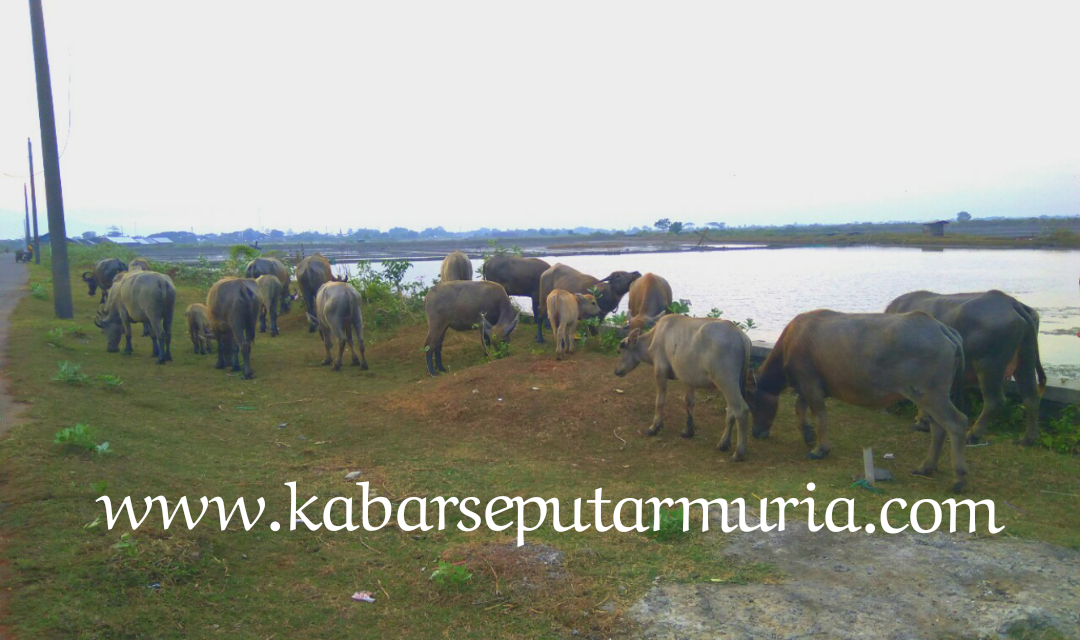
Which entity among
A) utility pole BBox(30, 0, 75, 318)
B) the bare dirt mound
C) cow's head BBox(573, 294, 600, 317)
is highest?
utility pole BBox(30, 0, 75, 318)

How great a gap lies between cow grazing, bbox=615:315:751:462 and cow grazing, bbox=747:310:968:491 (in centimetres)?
39

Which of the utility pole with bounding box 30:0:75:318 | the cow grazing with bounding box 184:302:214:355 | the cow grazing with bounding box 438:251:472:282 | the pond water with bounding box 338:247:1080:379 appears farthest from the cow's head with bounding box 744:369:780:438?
the utility pole with bounding box 30:0:75:318

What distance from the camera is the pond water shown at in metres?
15.1

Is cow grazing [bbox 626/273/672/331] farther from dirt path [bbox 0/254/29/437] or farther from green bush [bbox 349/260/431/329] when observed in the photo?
dirt path [bbox 0/254/29/437]

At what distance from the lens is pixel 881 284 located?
76.3ft

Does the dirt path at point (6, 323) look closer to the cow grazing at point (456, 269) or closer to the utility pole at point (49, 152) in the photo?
the utility pole at point (49, 152)

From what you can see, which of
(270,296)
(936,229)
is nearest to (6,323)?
(270,296)

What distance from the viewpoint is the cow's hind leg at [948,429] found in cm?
676

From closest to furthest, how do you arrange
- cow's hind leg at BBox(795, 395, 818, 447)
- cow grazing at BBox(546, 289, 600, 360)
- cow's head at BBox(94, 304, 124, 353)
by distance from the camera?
cow's hind leg at BBox(795, 395, 818, 447) → cow grazing at BBox(546, 289, 600, 360) → cow's head at BBox(94, 304, 124, 353)

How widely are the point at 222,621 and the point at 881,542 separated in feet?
14.4

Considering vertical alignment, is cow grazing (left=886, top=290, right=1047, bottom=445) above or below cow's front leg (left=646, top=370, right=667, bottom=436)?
above

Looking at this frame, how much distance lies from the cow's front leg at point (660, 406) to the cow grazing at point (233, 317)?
6880 millimetres

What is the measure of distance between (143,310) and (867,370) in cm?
1185

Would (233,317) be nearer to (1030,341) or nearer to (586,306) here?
(586,306)
